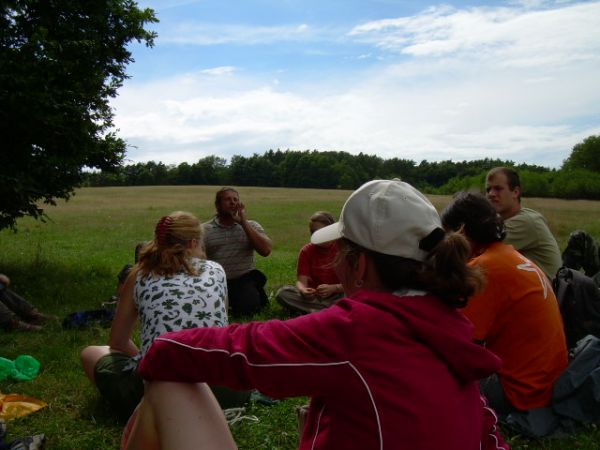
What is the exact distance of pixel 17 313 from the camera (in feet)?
23.0

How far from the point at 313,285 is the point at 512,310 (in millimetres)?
3740

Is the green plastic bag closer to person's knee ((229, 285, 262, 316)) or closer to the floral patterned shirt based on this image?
the floral patterned shirt

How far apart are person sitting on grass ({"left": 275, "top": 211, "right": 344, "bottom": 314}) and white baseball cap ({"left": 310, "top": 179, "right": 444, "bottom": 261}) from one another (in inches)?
186

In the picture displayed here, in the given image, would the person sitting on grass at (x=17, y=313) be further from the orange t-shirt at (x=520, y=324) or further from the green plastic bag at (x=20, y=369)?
the orange t-shirt at (x=520, y=324)

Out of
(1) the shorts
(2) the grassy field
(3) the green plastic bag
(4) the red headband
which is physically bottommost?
(2) the grassy field

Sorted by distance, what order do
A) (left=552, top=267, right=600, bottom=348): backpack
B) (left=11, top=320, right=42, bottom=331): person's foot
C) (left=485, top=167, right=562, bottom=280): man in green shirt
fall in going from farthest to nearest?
(left=11, top=320, right=42, bottom=331): person's foot
(left=485, top=167, right=562, bottom=280): man in green shirt
(left=552, top=267, right=600, bottom=348): backpack

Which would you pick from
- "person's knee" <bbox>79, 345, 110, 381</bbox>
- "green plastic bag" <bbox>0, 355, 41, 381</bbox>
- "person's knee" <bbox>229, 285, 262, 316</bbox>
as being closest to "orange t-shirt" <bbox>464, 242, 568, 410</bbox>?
"person's knee" <bbox>79, 345, 110, 381</bbox>

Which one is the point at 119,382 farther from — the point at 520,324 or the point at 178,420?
the point at 520,324

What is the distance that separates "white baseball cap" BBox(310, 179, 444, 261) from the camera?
5.73 ft

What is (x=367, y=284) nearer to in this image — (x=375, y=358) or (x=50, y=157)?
(x=375, y=358)

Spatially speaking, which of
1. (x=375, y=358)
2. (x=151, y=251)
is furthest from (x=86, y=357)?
(x=375, y=358)

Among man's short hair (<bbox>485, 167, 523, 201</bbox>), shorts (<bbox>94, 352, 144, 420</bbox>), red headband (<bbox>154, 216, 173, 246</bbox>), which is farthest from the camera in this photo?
man's short hair (<bbox>485, 167, 523, 201</bbox>)

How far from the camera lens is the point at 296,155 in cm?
8694

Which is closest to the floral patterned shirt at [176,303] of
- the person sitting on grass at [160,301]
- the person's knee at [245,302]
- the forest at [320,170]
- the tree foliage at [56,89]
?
the person sitting on grass at [160,301]
